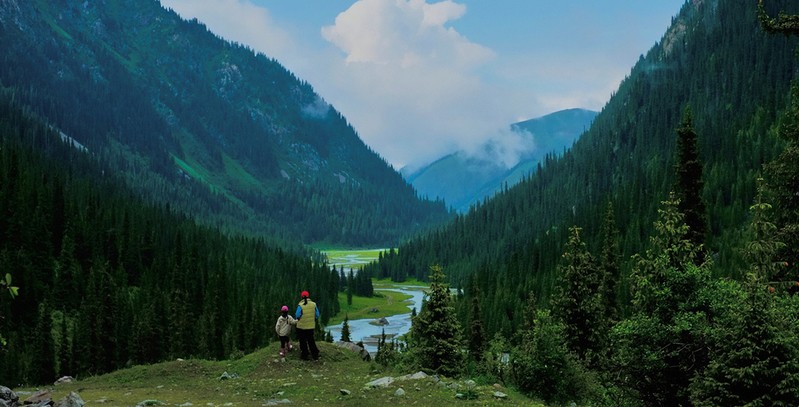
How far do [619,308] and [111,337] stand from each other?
63215 millimetres

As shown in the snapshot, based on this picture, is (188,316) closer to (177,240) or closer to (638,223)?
(177,240)

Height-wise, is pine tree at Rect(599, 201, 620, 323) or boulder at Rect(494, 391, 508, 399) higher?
pine tree at Rect(599, 201, 620, 323)

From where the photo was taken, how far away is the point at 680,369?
1795 centimetres

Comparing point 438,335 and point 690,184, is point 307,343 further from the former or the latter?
point 690,184

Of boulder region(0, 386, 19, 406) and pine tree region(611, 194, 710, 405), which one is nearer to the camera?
boulder region(0, 386, 19, 406)

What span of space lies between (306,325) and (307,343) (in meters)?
1.75

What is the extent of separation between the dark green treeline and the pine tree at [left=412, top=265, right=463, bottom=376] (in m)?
45.1

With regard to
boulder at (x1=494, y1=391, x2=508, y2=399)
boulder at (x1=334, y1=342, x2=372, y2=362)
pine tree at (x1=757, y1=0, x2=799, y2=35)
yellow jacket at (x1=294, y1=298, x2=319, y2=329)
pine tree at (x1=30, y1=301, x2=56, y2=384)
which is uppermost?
pine tree at (x1=757, y1=0, x2=799, y2=35)

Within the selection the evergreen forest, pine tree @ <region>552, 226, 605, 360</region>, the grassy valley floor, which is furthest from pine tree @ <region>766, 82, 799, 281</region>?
pine tree @ <region>552, 226, 605, 360</region>

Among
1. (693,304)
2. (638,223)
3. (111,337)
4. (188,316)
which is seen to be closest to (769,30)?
(693,304)

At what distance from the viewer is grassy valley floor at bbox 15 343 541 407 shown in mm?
20359

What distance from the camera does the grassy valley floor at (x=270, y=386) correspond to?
20359 millimetres

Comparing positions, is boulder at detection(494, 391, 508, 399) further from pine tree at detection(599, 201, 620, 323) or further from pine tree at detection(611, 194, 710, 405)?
pine tree at detection(599, 201, 620, 323)

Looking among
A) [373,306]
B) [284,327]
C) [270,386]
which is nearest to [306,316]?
[284,327]
